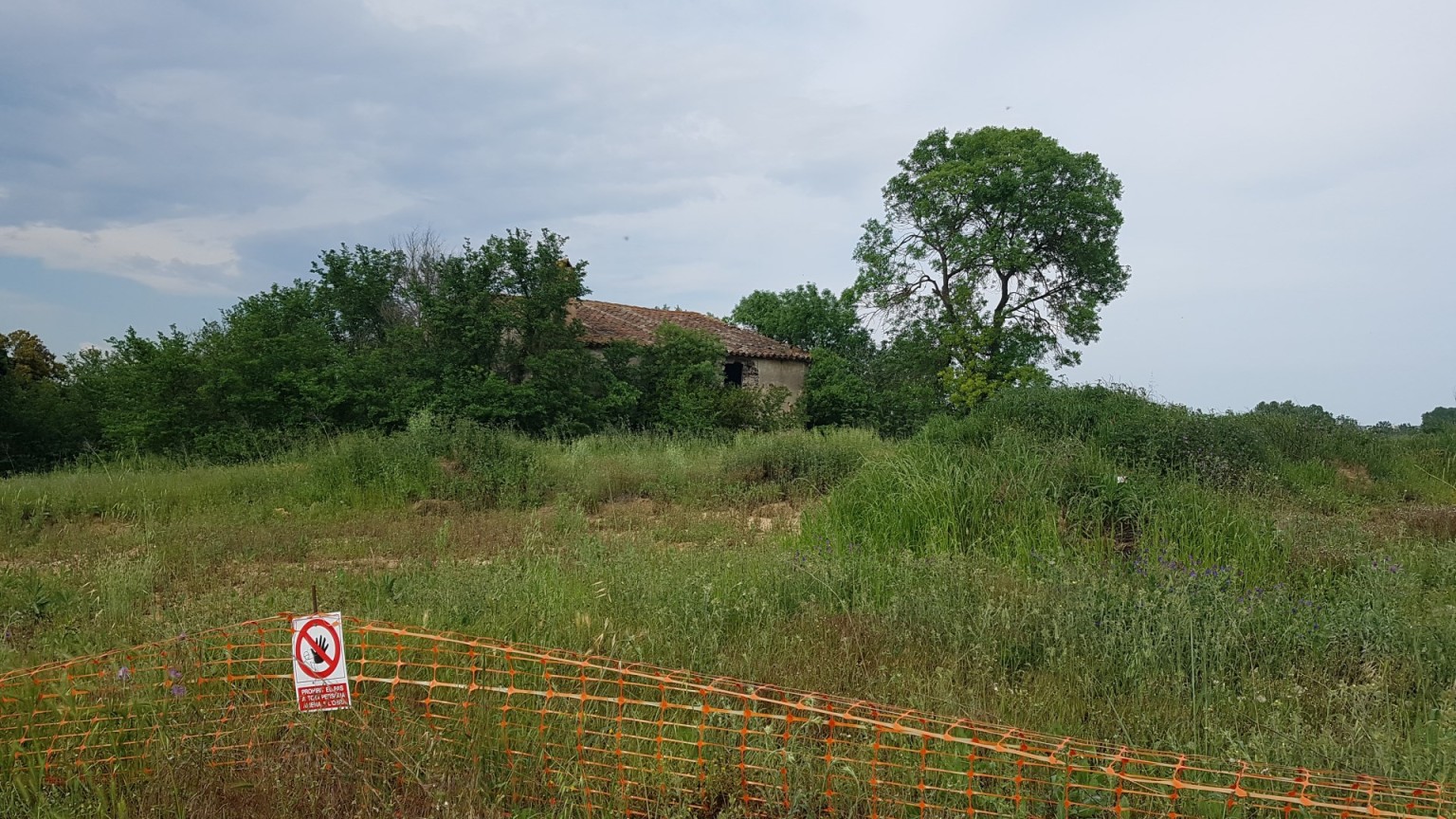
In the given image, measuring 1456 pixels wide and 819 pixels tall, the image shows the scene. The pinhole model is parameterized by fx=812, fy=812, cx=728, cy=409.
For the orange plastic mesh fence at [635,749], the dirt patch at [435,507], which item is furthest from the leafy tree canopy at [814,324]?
the orange plastic mesh fence at [635,749]

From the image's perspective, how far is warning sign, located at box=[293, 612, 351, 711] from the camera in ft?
10.1

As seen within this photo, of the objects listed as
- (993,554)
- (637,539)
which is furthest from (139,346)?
(993,554)

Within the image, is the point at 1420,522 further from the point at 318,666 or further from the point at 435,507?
the point at 435,507

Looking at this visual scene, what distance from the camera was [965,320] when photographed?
29.8m

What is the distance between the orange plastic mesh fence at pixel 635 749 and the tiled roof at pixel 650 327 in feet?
66.3

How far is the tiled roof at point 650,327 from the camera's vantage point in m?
25.5

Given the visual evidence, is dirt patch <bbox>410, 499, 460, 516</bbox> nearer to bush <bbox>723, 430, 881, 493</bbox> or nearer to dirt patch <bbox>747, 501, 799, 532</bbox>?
dirt patch <bbox>747, 501, 799, 532</bbox>

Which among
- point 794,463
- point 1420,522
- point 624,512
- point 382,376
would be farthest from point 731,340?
point 1420,522

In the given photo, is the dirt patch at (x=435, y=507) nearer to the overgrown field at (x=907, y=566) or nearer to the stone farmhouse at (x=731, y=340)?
the overgrown field at (x=907, y=566)

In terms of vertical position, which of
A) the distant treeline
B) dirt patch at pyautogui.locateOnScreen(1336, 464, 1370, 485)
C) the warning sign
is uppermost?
the distant treeline

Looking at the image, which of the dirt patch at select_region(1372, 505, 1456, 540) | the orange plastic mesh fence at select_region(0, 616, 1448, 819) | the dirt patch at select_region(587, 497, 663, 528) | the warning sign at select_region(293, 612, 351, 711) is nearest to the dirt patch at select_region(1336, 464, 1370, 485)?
the dirt patch at select_region(1372, 505, 1456, 540)

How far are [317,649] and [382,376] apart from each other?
1756cm

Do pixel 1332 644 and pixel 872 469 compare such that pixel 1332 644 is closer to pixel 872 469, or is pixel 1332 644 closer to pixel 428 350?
pixel 872 469

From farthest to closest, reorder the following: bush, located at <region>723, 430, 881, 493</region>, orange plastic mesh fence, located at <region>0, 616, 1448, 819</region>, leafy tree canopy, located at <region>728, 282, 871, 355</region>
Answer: leafy tree canopy, located at <region>728, 282, 871, 355</region> < bush, located at <region>723, 430, 881, 493</region> < orange plastic mesh fence, located at <region>0, 616, 1448, 819</region>
